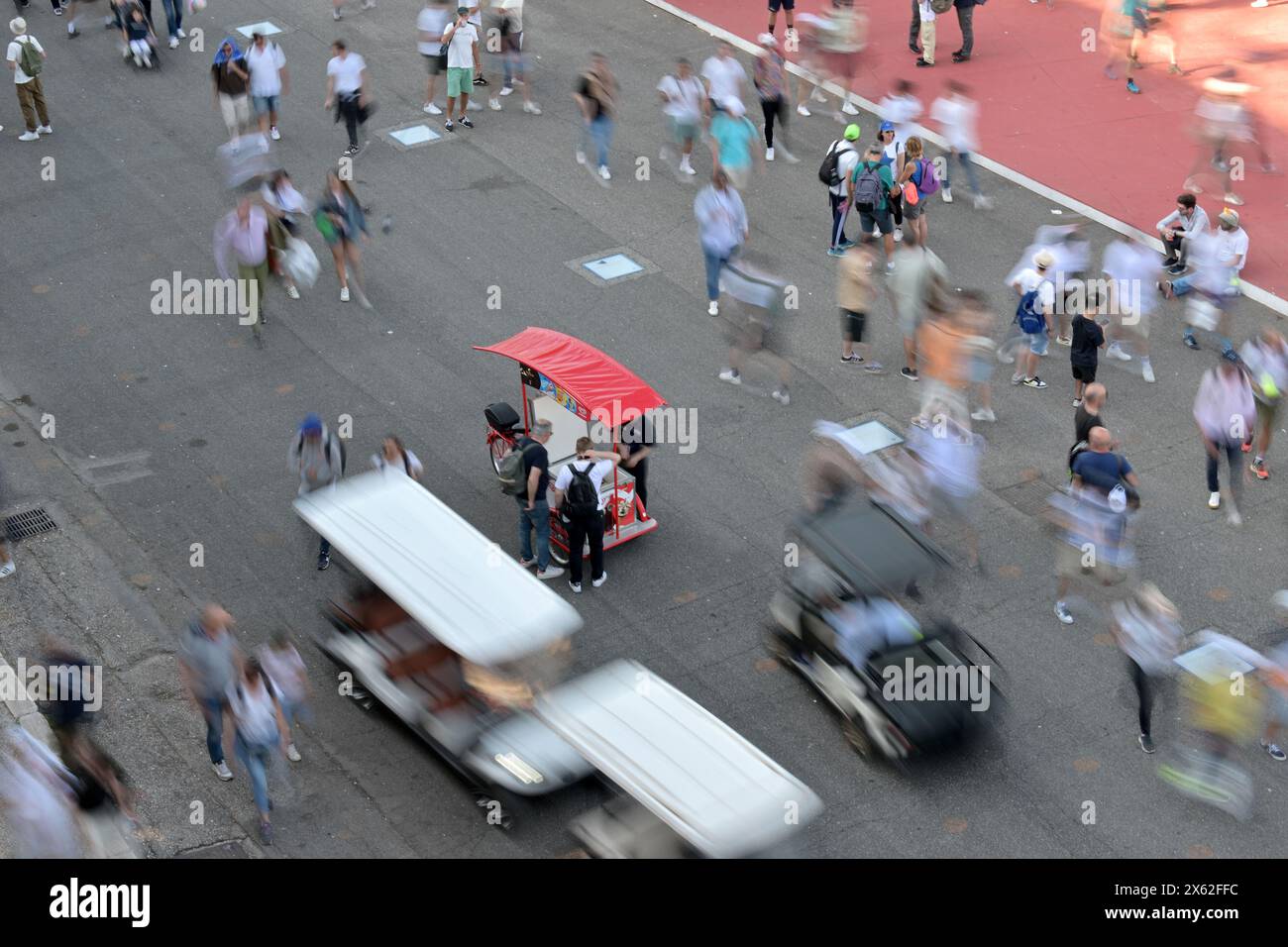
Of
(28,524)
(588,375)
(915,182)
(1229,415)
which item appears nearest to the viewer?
(588,375)

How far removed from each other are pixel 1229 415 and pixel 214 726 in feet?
33.2

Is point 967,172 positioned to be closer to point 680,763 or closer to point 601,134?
point 601,134

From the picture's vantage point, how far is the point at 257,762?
41.2 ft

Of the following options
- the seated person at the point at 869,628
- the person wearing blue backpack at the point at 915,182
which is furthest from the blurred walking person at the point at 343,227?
the seated person at the point at 869,628

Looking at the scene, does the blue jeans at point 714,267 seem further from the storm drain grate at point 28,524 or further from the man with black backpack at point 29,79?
the man with black backpack at point 29,79

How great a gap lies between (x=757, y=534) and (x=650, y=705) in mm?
4531

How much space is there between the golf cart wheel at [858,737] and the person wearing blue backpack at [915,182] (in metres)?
8.94

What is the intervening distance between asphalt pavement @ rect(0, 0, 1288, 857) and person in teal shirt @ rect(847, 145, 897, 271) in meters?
0.88

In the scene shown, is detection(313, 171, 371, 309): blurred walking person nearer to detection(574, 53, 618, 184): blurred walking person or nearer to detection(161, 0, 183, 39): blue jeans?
detection(574, 53, 618, 184): blurred walking person

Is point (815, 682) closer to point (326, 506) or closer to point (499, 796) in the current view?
point (499, 796)

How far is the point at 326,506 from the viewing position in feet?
45.5

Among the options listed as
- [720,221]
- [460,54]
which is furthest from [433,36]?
[720,221]

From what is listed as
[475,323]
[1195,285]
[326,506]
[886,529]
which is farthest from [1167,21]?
[326,506]

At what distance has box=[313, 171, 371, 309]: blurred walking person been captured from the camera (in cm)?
1958
